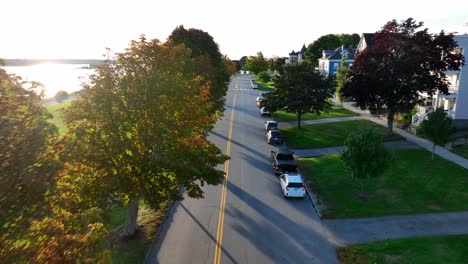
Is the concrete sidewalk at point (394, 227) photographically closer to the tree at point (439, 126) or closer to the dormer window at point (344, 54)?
the tree at point (439, 126)

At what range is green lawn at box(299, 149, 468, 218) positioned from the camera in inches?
740

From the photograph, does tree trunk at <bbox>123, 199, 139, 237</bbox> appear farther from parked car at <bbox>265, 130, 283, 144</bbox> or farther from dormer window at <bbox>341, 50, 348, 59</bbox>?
dormer window at <bbox>341, 50, 348, 59</bbox>

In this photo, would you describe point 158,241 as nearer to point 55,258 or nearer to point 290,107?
point 55,258

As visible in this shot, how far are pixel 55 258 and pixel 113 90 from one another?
30.3ft

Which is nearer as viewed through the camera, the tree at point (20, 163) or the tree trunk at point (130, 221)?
the tree at point (20, 163)

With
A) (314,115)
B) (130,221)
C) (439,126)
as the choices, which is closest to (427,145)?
(439,126)

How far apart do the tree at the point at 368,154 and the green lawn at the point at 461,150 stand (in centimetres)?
1169

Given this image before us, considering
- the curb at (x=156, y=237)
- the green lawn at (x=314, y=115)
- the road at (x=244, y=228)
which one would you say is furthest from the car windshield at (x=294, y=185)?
the green lawn at (x=314, y=115)

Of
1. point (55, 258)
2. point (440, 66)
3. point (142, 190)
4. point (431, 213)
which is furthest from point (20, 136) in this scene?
point (440, 66)

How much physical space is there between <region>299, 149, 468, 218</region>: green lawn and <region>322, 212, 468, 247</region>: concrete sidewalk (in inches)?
22.1

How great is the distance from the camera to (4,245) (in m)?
5.75

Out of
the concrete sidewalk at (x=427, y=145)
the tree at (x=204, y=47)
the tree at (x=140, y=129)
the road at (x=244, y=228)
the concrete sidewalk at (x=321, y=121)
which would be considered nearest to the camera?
the tree at (x=140, y=129)

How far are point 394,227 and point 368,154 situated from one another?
161 inches

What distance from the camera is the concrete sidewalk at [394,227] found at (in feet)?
52.7
